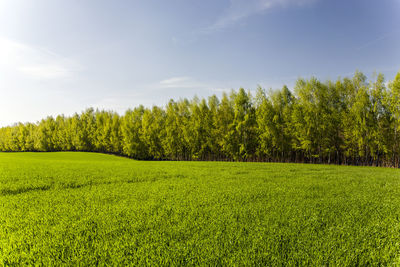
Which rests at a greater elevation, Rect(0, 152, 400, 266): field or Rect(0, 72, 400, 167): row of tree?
Rect(0, 72, 400, 167): row of tree

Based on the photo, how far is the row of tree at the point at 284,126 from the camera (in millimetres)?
36750

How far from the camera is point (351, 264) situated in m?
4.58

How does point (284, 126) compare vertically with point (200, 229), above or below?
above

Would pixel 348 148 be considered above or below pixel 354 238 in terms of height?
above

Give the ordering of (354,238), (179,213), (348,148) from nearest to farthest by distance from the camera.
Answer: (354,238), (179,213), (348,148)

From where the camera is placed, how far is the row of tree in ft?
121

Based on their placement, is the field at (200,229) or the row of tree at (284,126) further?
the row of tree at (284,126)

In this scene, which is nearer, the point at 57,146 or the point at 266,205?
the point at 266,205

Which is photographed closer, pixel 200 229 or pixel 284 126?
pixel 200 229

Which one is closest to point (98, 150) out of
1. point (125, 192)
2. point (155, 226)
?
point (125, 192)

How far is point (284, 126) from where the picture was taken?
46062 mm

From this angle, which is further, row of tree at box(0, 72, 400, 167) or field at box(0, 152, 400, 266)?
row of tree at box(0, 72, 400, 167)

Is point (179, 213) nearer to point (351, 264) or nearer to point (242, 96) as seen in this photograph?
point (351, 264)

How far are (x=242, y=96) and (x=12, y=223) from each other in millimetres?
46418
